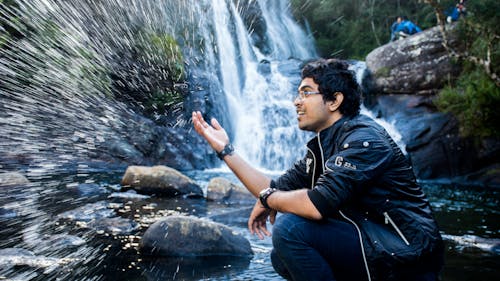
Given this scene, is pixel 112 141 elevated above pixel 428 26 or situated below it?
below

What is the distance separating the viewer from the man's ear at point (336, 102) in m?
2.80

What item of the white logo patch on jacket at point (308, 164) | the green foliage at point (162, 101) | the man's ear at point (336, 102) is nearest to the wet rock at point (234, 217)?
the white logo patch on jacket at point (308, 164)

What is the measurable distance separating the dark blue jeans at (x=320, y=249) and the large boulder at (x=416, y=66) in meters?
15.0

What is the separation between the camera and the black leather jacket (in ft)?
7.84

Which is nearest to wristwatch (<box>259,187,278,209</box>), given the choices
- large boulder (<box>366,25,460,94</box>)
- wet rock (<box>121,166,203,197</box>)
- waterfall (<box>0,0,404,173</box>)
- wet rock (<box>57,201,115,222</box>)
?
wet rock (<box>57,201,115,222</box>)

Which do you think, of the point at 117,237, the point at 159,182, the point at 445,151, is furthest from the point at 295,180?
the point at 445,151

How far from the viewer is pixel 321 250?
2.58 m

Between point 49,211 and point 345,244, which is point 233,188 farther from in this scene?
point 345,244

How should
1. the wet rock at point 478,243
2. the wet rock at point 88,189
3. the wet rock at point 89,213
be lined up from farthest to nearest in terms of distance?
the wet rock at point 88,189 < the wet rock at point 89,213 < the wet rock at point 478,243

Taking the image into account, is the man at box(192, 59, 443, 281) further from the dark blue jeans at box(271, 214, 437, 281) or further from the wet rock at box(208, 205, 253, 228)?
the wet rock at box(208, 205, 253, 228)

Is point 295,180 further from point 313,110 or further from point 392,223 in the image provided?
point 392,223

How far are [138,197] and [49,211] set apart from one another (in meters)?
1.77

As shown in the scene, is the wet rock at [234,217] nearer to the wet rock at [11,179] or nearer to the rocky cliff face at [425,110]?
the wet rock at [11,179]

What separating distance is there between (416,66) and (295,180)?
49.2 feet
